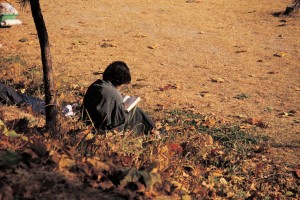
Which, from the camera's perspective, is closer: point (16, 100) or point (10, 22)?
point (16, 100)

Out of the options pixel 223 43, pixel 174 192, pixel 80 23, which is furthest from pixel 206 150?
pixel 80 23

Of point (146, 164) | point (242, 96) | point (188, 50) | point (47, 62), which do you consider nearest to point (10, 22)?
point (188, 50)

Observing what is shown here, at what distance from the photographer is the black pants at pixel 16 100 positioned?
4.86m

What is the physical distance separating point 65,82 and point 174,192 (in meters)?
4.37

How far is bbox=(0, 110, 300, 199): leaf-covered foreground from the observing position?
2.27m

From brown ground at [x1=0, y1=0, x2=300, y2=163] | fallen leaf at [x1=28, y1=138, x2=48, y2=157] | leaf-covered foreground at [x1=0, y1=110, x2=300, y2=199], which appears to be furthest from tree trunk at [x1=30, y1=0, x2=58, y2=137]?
brown ground at [x1=0, y1=0, x2=300, y2=163]

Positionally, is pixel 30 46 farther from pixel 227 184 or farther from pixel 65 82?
pixel 227 184

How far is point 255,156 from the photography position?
4594 millimetres

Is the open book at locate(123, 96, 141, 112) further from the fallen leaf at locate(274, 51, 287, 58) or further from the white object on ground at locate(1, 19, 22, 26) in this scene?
the white object on ground at locate(1, 19, 22, 26)

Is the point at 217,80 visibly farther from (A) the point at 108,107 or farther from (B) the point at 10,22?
(B) the point at 10,22

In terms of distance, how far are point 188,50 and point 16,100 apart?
498 cm

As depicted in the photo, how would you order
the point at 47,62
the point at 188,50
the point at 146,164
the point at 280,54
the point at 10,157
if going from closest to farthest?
1. the point at 10,157
2. the point at 146,164
3. the point at 47,62
4. the point at 280,54
5. the point at 188,50

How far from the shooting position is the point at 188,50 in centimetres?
919

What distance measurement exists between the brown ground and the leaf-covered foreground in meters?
0.54
